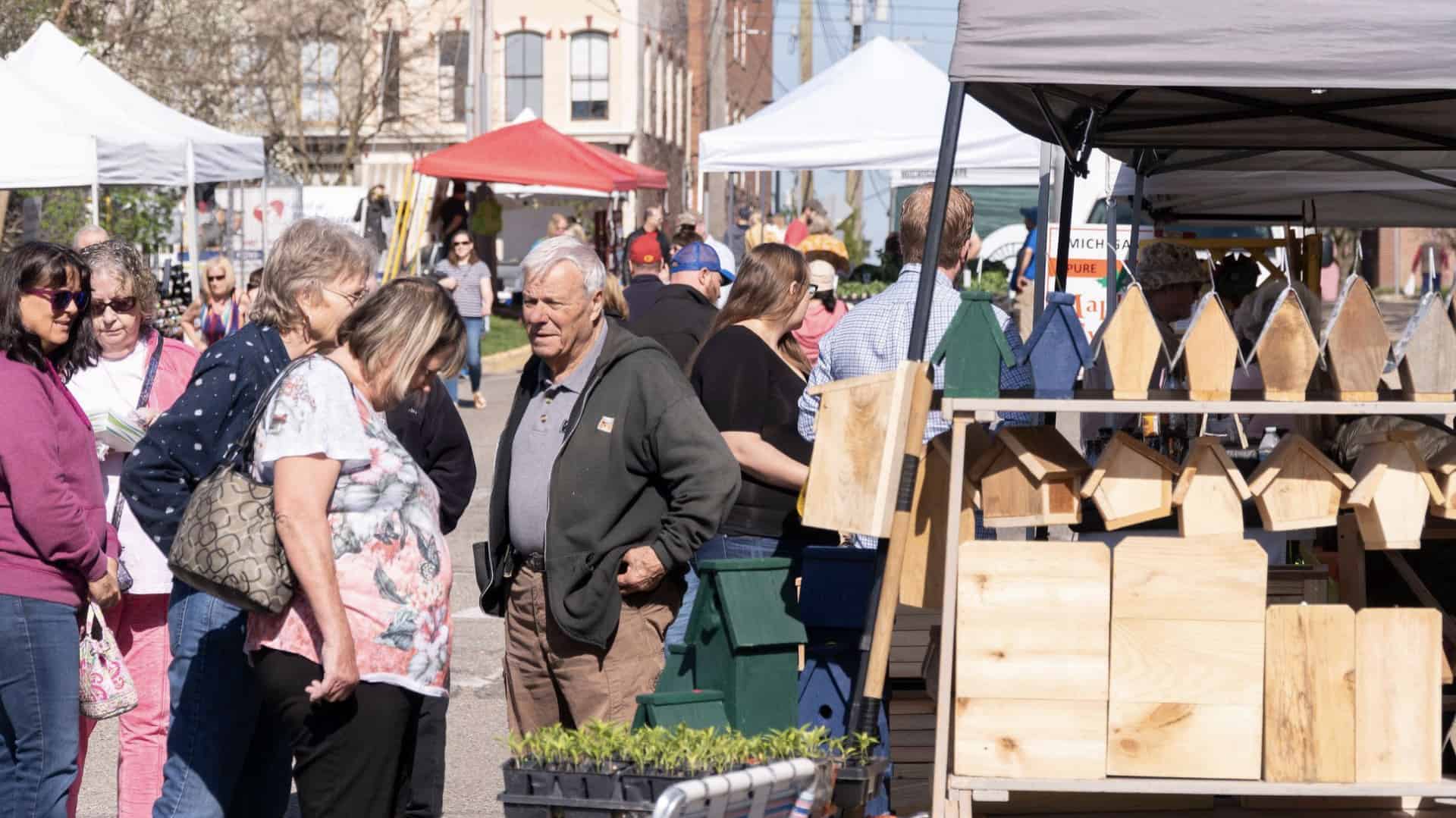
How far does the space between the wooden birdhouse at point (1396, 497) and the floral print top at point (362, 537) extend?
214 cm

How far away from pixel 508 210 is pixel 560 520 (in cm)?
3327

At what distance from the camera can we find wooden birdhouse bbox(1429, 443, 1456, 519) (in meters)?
3.92

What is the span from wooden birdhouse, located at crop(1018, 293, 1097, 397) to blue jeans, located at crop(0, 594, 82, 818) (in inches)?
96.1

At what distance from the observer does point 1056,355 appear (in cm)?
379

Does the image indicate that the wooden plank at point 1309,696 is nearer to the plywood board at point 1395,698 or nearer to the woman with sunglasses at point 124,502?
the plywood board at point 1395,698

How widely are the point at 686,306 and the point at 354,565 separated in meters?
3.40

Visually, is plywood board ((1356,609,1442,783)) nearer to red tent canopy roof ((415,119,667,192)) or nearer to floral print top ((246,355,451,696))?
floral print top ((246,355,451,696))

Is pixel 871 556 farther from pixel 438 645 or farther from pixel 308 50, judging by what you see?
pixel 308 50

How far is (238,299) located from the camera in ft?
44.3

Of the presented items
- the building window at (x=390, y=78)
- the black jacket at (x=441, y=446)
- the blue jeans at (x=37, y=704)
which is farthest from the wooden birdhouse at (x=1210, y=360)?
the building window at (x=390, y=78)

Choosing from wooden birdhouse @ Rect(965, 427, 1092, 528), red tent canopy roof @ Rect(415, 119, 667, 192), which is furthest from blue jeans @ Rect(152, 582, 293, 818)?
red tent canopy roof @ Rect(415, 119, 667, 192)

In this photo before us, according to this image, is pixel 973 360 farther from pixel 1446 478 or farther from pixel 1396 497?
pixel 1446 478

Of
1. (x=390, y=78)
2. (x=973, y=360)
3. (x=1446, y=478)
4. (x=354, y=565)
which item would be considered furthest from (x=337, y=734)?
(x=390, y=78)

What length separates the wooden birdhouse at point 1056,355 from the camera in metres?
3.79
